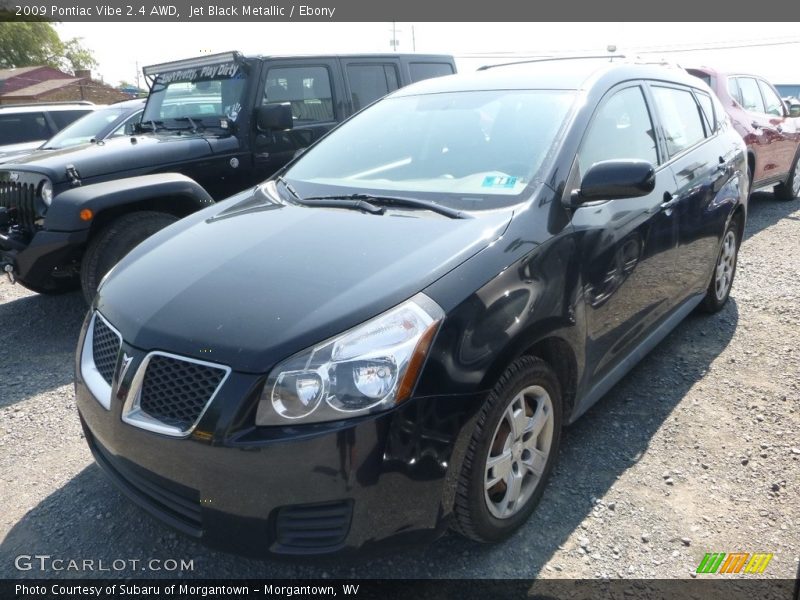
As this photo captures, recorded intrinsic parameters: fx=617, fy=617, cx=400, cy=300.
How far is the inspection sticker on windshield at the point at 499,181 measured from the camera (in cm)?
253

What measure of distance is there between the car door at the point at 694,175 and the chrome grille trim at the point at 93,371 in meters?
2.68

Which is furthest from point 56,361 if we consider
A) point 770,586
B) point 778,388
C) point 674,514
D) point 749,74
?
point 749,74

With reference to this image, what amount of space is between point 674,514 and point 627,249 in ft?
3.72

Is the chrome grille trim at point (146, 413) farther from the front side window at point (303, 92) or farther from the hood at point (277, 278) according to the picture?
the front side window at point (303, 92)

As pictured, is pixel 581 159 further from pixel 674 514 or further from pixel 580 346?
pixel 674 514

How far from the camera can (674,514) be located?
8.15 ft

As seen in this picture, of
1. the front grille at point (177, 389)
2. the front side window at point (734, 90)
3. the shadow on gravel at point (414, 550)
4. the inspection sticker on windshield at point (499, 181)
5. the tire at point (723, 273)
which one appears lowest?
the shadow on gravel at point (414, 550)

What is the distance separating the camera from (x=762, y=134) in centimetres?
737

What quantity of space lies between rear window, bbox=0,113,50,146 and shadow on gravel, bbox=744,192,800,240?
404 inches

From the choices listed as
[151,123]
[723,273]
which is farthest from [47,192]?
[723,273]

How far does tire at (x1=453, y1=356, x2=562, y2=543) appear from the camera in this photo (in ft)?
6.63

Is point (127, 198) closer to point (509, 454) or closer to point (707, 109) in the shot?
point (509, 454)

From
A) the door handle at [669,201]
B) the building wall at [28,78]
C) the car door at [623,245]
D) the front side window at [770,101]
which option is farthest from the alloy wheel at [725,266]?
the building wall at [28,78]

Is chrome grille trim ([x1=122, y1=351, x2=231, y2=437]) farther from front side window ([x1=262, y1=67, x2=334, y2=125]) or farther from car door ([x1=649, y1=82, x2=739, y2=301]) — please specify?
front side window ([x1=262, y1=67, x2=334, y2=125])
